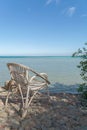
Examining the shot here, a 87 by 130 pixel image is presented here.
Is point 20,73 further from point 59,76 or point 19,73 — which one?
point 59,76

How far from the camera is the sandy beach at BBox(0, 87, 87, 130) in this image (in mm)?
3756

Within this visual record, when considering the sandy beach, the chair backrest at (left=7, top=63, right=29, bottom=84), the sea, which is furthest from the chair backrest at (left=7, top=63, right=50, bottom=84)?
the sea

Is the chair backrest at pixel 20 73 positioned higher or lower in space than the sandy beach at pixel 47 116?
higher

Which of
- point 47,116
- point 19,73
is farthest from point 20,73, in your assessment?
point 47,116

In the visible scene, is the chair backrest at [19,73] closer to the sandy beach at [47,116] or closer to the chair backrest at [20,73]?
the chair backrest at [20,73]

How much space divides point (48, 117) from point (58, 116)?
0.69 feet

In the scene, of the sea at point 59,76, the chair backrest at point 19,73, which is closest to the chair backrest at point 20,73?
the chair backrest at point 19,73

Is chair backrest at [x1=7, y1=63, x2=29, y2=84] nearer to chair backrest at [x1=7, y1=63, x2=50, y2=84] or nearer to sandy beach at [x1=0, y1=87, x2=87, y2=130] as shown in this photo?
chair backrest at [x1=7, y1=63, x2=50, y2=84]

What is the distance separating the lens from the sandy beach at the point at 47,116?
3.76 meters

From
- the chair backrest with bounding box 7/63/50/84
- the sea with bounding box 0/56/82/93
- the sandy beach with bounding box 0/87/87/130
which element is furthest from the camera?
the sea with bounding box 0/56/82/93

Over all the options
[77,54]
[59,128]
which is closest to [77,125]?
[59,128]

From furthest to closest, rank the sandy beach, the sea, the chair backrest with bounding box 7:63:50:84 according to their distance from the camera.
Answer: the sea → the chair backrest with bounding box 7:63:50:84 → the sandy beach

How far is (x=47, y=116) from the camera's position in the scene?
422 centimetres

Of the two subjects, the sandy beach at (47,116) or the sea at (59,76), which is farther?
the sea at (59,76)
